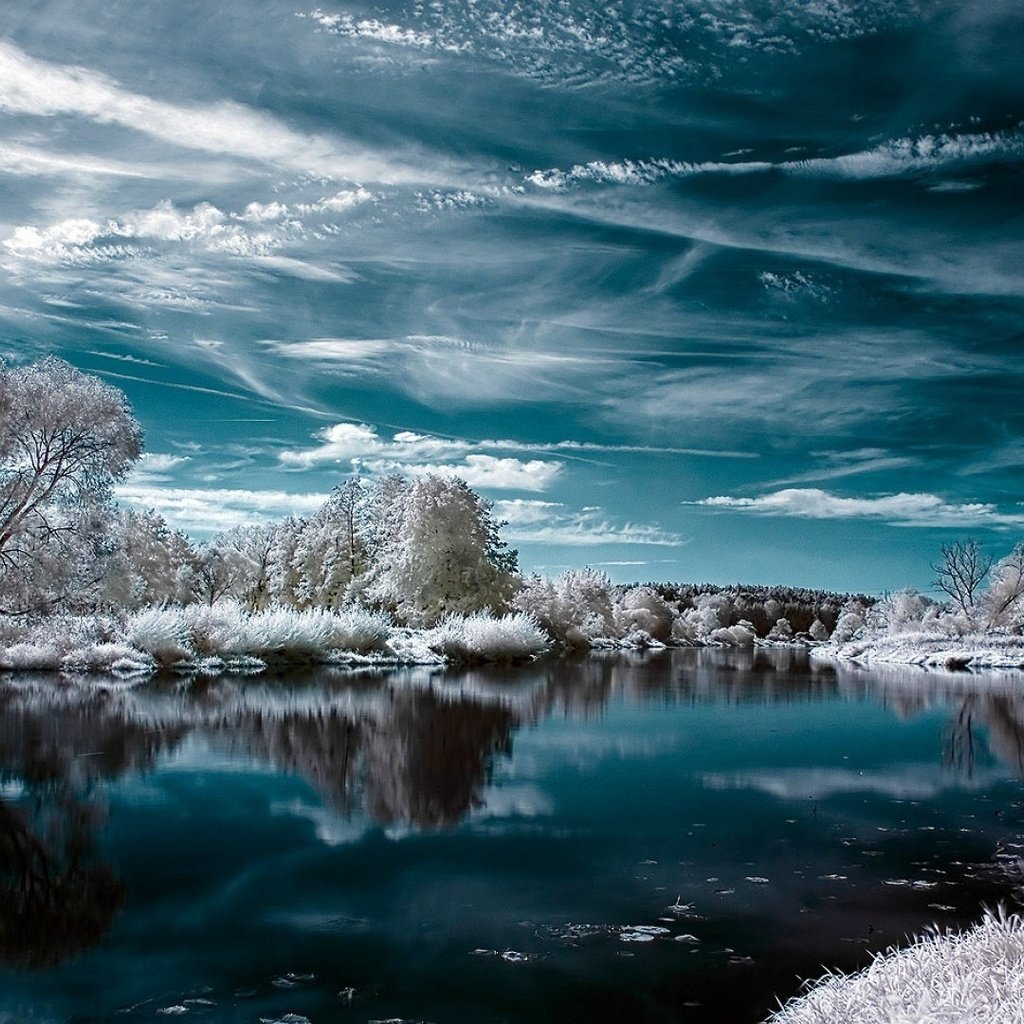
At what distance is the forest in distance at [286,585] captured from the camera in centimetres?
2620

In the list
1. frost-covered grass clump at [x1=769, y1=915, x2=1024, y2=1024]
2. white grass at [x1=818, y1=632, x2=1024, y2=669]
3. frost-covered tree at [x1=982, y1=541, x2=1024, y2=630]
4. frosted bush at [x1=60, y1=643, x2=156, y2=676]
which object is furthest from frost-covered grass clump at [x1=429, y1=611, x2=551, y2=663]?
frost-covered tree at [x1=982, y1=541, x2=1024, y2=630]

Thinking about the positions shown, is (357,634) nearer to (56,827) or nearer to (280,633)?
(280,633)

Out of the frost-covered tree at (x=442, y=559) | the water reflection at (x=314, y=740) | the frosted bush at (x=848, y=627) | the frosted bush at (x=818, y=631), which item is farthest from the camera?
the frosted bush at (x=818, y=631)

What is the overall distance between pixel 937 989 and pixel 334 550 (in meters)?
53.6

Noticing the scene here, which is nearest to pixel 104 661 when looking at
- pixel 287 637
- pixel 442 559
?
pixel 287 637

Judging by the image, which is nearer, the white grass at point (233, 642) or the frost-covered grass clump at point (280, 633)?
the white grass at point (233, 642)

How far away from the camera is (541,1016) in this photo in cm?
515

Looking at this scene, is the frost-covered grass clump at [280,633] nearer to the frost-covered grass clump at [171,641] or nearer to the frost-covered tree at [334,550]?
the frost-covered grass clump at [171,641]

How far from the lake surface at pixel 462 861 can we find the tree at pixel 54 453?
9.64 m

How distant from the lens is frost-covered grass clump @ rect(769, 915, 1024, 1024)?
12.0 ft

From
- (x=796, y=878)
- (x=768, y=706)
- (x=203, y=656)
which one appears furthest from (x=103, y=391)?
(x=796, y=878)

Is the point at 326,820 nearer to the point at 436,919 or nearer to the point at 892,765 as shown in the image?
the point at 436,919

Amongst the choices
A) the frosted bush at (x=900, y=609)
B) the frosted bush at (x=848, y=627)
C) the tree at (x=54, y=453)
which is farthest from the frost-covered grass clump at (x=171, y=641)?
the frosted bush at (x=848, y=627)

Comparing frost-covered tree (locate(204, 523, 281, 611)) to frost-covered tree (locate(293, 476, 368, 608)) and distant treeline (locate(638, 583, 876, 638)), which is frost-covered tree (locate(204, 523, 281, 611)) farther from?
distant treeline (locate(638, 583, 876, 638))
